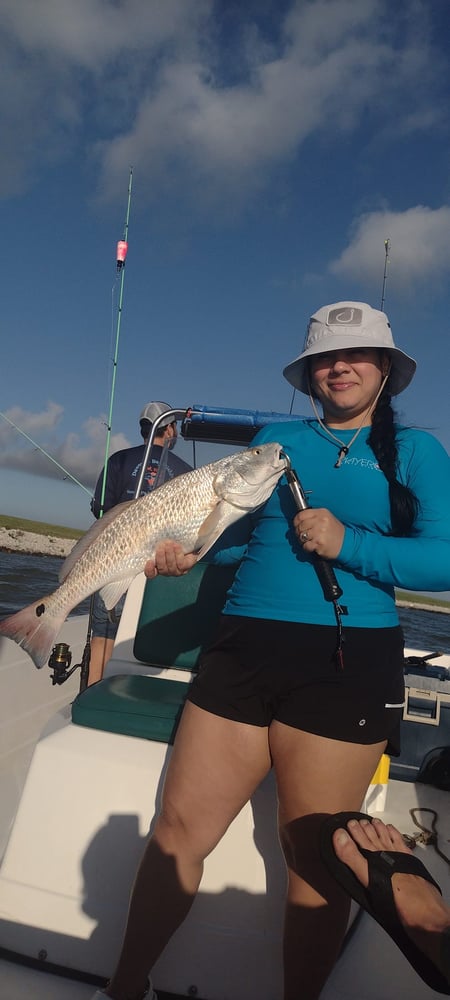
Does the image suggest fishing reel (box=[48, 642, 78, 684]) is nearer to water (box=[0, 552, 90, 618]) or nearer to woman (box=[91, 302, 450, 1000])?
woman (box=[91, 302, 450, 1000])

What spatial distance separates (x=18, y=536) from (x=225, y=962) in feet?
191

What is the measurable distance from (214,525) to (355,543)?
0.85m

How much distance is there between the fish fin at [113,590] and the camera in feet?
9.34

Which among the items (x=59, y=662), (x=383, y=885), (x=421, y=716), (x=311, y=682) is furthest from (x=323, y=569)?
(x=421, y=716)

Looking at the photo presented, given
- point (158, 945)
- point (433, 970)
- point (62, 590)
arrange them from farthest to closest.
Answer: point (62, 590), point (158, 945), point (433, 970)

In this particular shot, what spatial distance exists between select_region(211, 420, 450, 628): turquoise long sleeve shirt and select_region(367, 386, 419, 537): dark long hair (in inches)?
1.0

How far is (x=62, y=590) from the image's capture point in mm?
2781

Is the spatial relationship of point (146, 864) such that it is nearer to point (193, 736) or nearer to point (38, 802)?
point (193, 736)

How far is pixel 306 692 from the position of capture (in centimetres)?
195

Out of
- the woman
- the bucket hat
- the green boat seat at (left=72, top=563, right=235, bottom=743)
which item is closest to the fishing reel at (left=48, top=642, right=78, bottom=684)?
the green boat seat at (left=72, top=563, right=235, bottom=743)

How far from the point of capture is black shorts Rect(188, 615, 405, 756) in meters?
1.92

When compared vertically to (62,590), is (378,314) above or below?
above

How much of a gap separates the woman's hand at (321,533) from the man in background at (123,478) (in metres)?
2.94

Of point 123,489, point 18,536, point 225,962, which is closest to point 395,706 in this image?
point 225,962
